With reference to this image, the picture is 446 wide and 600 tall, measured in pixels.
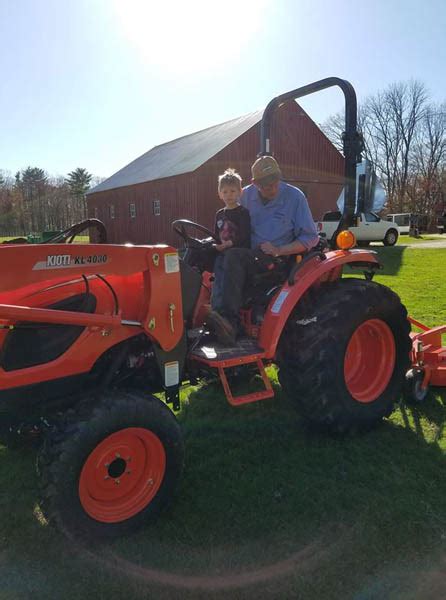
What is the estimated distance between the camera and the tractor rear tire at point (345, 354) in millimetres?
3102

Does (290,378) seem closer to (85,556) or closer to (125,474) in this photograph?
(125,474)

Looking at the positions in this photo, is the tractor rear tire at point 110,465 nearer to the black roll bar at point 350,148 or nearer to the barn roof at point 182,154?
the black roll bar at point 350,148

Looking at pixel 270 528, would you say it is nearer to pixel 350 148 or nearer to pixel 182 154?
pixel 350 148

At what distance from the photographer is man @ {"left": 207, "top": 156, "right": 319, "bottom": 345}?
310cm

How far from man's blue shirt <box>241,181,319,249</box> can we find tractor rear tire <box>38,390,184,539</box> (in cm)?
149

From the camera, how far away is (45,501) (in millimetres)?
2178

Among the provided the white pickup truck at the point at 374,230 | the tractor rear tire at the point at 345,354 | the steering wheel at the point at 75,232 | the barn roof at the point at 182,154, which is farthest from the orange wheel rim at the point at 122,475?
the barn roof at the point at 182,154

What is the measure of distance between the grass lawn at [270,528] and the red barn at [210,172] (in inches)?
652

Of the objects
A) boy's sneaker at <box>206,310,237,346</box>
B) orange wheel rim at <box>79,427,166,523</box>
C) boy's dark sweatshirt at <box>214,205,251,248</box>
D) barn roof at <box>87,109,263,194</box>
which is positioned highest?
barn roof at <box>87,109,263,194</box>

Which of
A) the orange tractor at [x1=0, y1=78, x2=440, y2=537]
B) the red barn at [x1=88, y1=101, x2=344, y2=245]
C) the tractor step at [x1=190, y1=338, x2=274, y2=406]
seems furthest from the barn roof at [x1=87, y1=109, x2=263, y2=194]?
the tractor step at [x1=190, y1=338, x2=274, y2=406]

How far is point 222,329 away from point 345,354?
34.5 inches

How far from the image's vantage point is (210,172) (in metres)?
20.5

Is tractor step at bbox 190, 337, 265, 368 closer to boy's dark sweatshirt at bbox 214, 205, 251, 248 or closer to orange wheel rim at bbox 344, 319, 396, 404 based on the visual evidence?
boy's dark sweatshirt at bbox 214, 205, 251, 248

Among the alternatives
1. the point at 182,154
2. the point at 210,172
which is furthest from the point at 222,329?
the point at 182,154
